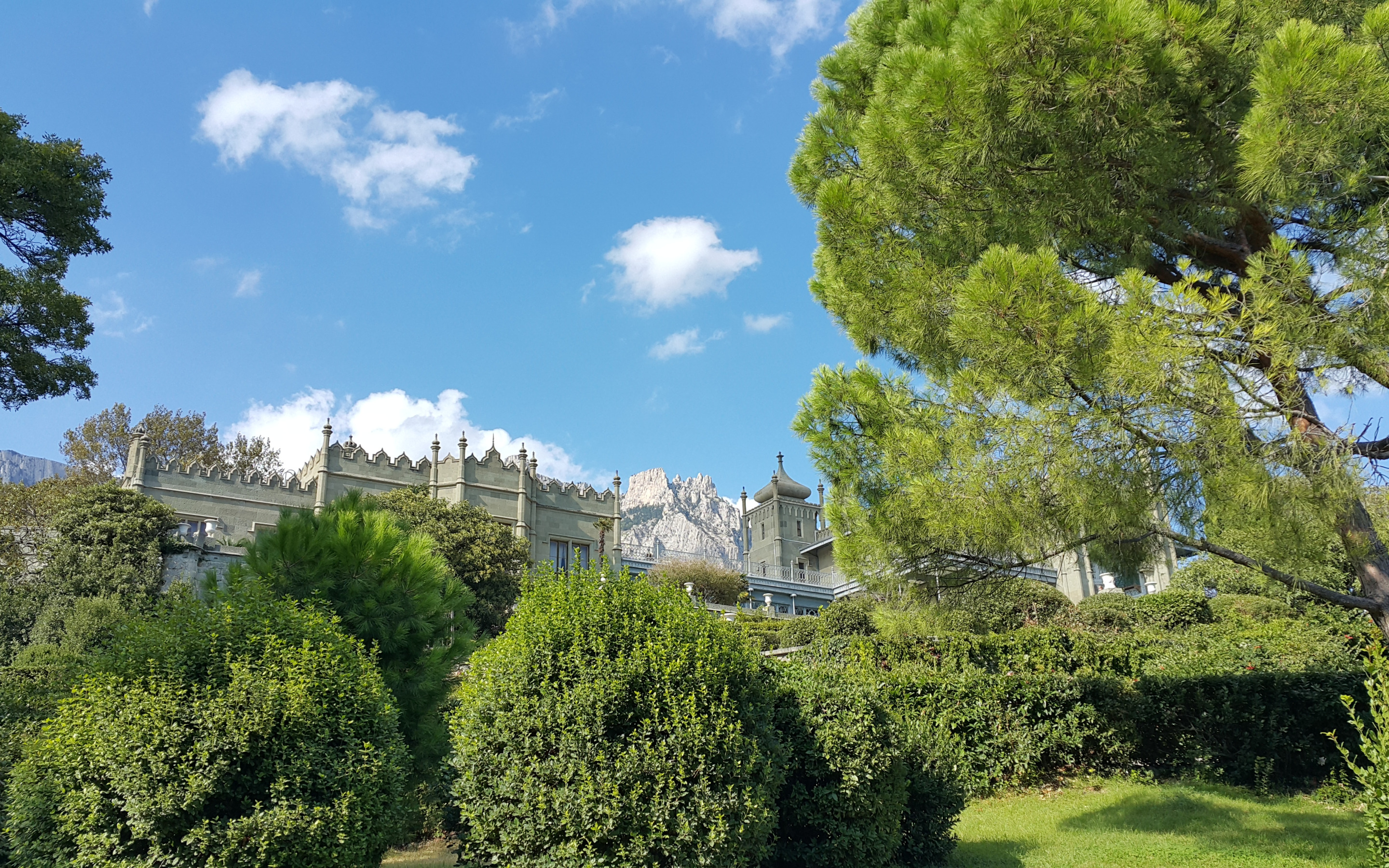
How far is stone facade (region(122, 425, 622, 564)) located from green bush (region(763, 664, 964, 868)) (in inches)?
948

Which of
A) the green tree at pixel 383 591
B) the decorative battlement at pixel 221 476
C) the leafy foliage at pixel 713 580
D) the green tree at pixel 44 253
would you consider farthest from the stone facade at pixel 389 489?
the green tree at pixel 383 591

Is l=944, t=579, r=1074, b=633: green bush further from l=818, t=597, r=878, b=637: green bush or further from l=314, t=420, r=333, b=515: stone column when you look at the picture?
l=314, t=420, r=333, b=515: stone column

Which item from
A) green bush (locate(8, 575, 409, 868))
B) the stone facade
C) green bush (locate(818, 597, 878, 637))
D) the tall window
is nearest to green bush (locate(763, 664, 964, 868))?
green bush (locate(8, 575, 409, 868))

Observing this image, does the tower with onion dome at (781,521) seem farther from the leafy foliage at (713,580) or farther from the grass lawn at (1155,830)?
the grass lawn at (1155,830)

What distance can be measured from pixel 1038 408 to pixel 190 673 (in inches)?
241

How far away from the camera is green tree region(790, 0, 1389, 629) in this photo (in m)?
5.71

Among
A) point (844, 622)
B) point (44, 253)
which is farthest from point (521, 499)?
point (44, 253)

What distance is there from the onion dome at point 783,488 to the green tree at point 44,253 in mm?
47474

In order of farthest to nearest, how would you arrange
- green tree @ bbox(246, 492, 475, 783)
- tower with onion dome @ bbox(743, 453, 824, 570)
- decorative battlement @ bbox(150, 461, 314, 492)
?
tower with onion dome @ bbox(743, 453, 824, 570) → decorative battlement @ bbox(150, 461, 314, 492) → green tree @ bbox(246, 492, 475, 783)

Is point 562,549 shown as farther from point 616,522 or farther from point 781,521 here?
point 781,521

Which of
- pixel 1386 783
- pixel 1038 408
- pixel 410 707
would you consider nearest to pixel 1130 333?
pixel 1038 408

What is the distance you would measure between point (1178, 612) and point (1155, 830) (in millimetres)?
10129

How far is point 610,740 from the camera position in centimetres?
528

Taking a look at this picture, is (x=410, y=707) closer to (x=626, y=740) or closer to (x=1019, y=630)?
(x=626, y=740)
